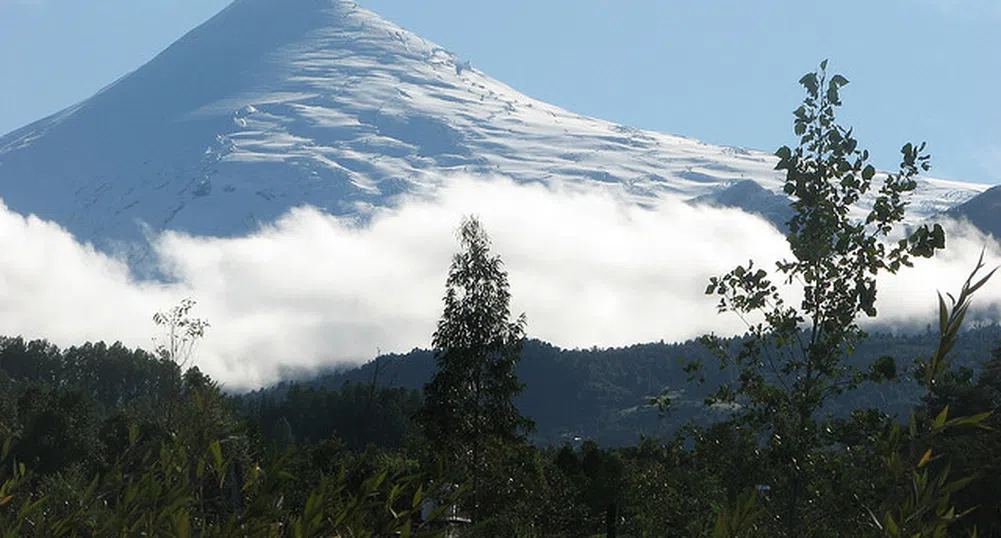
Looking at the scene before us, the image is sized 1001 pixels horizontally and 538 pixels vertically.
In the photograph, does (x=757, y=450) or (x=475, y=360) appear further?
(x=475, y=360)

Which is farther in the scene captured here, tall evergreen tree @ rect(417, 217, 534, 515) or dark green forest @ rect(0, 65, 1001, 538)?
tall evergreen tree @ rect(417, 217, 534, 515)

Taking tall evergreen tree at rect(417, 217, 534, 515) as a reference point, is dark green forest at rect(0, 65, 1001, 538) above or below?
above

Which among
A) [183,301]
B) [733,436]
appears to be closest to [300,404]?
[183,301]

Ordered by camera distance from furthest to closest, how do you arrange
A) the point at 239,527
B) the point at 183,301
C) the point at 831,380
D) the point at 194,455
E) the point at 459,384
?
the point at 183,301 < the point at 459,384 < the point at 831,380 < the point at 194,455 < the point at 239,527

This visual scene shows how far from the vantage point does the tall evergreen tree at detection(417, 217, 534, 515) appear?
38312mm

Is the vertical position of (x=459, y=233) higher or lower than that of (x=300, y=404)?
higher

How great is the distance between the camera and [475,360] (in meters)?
40.4

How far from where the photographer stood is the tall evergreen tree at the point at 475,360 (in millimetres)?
38312

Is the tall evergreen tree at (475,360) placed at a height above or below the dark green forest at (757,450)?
below

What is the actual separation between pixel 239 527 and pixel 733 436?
676 cm

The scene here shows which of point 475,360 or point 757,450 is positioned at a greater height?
point 757,450

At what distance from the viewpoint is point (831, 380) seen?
8492mm

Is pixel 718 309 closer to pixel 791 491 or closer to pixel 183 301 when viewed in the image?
pixel 791 491

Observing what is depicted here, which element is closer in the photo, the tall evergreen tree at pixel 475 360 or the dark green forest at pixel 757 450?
the dark green forest at pixel 757 450
